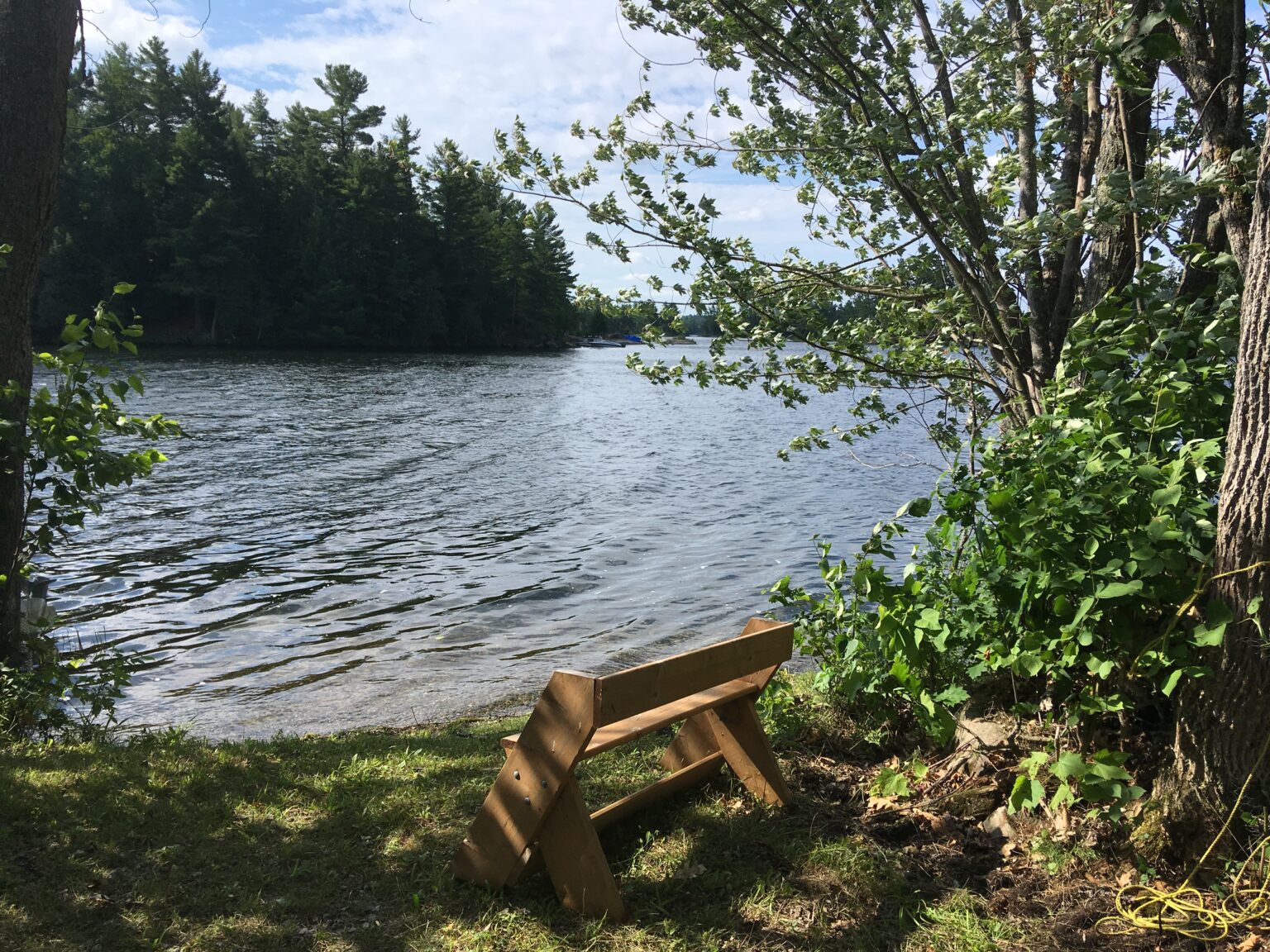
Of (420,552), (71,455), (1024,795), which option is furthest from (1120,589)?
(420,552)

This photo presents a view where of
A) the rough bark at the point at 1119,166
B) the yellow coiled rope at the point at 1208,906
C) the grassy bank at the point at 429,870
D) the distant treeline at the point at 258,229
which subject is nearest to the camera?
the yellow coiled rope at the point at 1208,906

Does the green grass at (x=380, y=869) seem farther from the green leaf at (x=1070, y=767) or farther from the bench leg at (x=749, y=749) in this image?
the green leaf at (x=1070, y=767)

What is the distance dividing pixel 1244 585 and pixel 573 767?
2276 mm

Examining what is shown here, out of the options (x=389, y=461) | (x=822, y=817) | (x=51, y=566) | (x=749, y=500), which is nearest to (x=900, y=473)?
(x=749, y=500)

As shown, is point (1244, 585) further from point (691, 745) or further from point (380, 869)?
point (380, 869)

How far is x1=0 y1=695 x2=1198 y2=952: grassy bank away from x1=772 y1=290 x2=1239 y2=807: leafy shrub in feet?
1.46

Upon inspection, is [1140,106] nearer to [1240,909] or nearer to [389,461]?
[1240,909]

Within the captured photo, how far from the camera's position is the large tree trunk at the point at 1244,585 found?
295 centimetres

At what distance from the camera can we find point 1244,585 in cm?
298

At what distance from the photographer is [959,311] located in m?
5.00

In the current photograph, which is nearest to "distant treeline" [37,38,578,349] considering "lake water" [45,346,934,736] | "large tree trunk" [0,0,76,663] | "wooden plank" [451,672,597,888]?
"lake water" [45,346,934,736]

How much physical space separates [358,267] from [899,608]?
70058mm

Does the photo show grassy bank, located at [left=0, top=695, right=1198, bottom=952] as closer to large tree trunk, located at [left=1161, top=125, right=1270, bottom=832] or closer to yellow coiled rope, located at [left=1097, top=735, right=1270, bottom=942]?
yellow coiled rope, located at [left=1097, top=735, right=1270, bottom=942]

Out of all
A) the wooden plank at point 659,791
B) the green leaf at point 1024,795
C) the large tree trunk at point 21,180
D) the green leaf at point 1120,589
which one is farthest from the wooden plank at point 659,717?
the large tree trunk at point 21,180
